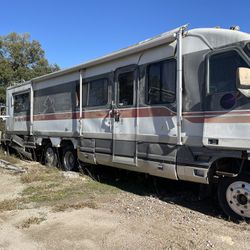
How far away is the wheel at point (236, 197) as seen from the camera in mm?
6414

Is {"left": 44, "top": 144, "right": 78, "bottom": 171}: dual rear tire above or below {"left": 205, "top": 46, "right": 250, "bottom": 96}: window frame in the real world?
below

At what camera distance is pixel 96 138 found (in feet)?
32.0

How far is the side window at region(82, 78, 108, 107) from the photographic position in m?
9.55

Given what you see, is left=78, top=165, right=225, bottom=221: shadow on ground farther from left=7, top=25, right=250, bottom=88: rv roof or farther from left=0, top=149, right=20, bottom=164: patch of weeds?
left=0, top=149, right=20, bottom=164: patch of weeds

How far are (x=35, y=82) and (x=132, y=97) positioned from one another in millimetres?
5884

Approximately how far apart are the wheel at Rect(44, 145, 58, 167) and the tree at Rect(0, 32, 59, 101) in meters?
26.3

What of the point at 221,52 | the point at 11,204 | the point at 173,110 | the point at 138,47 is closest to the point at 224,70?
the point at 221,52

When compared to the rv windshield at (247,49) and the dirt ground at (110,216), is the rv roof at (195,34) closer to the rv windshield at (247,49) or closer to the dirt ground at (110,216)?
→ the rv windshield at (247,49)

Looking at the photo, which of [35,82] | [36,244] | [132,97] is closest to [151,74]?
[132,97]

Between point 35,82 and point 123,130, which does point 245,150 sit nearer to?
point 123,130

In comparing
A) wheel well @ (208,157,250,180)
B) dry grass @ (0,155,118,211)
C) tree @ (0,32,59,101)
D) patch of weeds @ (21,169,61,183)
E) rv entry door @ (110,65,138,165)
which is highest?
tree @ (0,32,59,101)

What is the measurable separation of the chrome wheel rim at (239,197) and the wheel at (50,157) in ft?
22.9

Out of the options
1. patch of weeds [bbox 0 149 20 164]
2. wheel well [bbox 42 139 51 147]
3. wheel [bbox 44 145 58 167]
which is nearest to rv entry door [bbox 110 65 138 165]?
wheel [bbox 44 145 58 167]

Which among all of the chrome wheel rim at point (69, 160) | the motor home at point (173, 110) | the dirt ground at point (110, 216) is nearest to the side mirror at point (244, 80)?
the motor home at point (173, 110)
